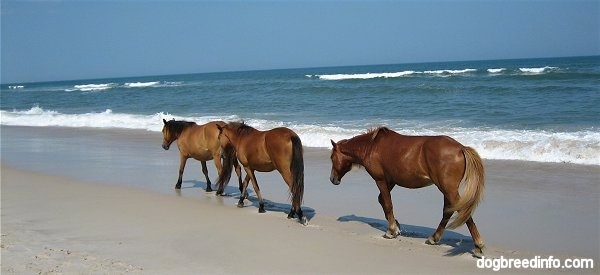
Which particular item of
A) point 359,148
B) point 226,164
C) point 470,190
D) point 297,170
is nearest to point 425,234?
point 359,148

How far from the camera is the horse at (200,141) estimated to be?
921 centimetres

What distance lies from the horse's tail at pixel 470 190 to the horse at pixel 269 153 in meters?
2.23

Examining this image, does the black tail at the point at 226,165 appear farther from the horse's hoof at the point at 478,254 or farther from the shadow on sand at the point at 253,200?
the horse's hoof at the point at 478,254

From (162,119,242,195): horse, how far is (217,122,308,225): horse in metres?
0.50

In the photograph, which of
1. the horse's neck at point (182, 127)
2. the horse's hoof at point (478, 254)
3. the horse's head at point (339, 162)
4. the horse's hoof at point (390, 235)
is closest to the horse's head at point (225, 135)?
the horse's neck at point (182, 127)

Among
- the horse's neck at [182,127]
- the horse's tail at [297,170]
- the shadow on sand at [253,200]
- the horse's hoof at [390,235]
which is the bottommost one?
the shadow on sand at [253,200]

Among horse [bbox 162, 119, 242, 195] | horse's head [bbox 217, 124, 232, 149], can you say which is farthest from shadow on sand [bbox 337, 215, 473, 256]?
horse [bbox 162, 119, 242, 195]

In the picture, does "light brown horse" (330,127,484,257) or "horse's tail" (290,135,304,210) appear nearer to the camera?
"light brown horse" (330,127,484,257)

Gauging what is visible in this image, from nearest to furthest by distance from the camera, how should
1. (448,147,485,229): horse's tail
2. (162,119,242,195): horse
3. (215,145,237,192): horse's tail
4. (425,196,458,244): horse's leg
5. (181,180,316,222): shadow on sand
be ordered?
1. (448,147,485,229): horse's tail
2. (425,196,458,244): horse's leg
3. (181,180,316,222): shadow on sand
4. (215,145,237,192): horse's tail
5. (162,119,242,195): horse

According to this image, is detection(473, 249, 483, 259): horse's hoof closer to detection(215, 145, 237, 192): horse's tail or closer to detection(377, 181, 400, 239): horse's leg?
detection(377, 181, 400, 239): horse's leg

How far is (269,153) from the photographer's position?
7.65 metres

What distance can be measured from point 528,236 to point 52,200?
6.60 m

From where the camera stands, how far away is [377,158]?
6398 mm

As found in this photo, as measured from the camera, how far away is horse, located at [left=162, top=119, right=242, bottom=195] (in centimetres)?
921
